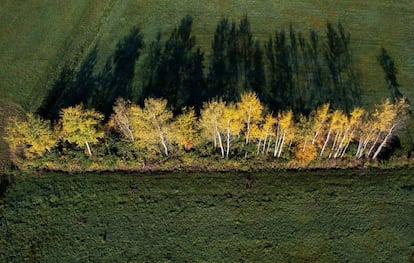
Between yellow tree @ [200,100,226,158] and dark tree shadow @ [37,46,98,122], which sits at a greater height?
dark tree shadow @ [37,46,98,122]

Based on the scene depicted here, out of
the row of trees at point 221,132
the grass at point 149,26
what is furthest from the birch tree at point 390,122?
the grass at point 149,26

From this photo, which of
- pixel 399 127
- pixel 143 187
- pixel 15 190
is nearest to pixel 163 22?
pixel 143 187

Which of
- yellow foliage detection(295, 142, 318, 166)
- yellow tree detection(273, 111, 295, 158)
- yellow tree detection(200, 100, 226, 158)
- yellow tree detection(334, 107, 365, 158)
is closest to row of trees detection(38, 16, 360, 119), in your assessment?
yellow tree detection(200, 100, 226, 158)

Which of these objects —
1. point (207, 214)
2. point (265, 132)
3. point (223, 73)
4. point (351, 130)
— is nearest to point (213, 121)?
point (265, 132)

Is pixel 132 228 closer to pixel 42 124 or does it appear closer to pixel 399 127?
pixel 42 124

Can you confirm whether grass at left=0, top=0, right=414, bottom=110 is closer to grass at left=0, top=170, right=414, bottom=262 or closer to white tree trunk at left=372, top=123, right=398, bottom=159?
white tree trunk at left=372, top=123, right=398, bottom=159

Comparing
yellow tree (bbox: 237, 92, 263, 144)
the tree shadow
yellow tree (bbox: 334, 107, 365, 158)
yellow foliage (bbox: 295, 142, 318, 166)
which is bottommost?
yellow foliage (bbox: 295, 142, 318, 166)
